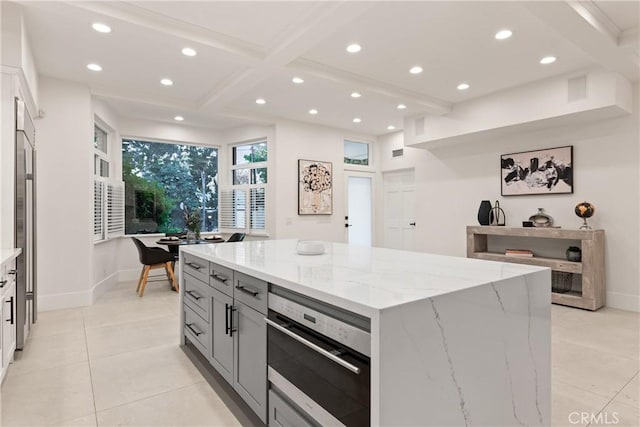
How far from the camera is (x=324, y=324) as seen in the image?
1.34m

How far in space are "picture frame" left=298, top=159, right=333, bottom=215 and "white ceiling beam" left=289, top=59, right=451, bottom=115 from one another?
2.21m

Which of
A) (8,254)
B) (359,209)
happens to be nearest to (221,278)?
(8,254)

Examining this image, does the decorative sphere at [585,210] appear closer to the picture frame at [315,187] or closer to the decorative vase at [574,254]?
the decorative vase at [574,254]

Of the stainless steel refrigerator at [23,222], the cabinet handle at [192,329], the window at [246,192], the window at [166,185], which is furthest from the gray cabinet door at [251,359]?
the window at [166,185]

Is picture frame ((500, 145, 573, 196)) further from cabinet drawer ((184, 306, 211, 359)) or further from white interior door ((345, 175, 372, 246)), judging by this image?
cabinet drawer ((184, 306, 211, 359))

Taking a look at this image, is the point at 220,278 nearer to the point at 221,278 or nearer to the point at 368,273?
the point at 221,278

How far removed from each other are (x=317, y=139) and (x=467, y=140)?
8.92ft

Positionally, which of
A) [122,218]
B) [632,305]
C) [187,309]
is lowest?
[632,305]

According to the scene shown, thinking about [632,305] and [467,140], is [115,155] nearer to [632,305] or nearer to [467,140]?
[467,140]

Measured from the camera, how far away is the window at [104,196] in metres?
5.09

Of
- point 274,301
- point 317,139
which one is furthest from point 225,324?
point 317,139

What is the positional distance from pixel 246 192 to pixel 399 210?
3.20m

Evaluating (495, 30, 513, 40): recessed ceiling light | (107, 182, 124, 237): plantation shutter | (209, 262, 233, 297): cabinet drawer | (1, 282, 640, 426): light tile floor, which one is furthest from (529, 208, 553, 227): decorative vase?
(107, 182, 124, 237): plantation shutter

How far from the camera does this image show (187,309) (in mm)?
2947
